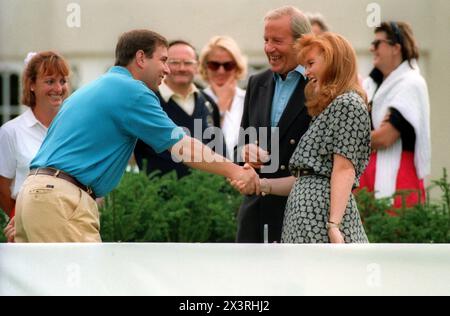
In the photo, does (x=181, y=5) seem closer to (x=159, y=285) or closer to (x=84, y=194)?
(x=84, y=194)

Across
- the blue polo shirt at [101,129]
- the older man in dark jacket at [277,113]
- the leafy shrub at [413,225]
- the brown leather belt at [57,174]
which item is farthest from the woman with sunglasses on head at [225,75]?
the brown leather belt at [57,174]

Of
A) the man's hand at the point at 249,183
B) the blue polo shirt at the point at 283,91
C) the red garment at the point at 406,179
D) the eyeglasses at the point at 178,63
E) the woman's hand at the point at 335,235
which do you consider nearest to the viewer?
the woman's hand at the point at 335,235

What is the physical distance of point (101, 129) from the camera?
16.4ft

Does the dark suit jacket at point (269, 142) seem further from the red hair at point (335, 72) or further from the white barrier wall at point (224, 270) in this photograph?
the white barrier wall at point (224, 270)

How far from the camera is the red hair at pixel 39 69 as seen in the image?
602 centimetres

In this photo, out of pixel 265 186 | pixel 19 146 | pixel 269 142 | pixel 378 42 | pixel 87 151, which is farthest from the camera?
pixel 378 42

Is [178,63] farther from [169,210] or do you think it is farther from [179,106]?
[169,210]

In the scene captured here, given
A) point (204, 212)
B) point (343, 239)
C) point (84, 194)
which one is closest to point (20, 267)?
point (84, 194)

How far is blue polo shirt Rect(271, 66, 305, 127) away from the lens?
18.6 feet

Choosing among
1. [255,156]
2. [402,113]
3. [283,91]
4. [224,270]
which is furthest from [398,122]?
[224,270]

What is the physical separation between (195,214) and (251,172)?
149cm

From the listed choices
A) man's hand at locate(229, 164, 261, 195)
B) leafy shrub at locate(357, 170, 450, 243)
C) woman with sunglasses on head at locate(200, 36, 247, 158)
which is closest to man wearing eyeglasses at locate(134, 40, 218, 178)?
woman with sunglasses on head at locate(200, 36, 247, 158)

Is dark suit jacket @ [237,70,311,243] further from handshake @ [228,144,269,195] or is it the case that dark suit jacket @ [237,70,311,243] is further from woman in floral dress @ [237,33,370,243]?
woman in floral dress @ [237,33,370,243]

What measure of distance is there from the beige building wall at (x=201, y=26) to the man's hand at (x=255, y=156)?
14.3ft
